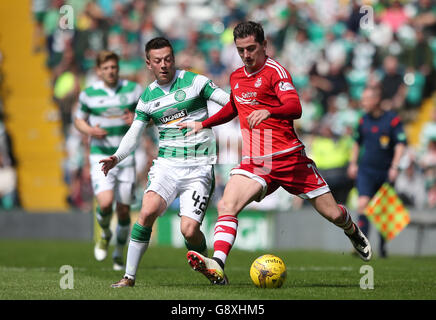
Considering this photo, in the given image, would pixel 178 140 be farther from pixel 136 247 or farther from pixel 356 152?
pixel 356 152

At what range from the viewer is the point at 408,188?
55.9ft

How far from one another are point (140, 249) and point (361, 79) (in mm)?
11662

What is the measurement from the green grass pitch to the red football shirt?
4.44 feet

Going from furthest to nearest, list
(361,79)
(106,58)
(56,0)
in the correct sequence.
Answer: (56,0) → (361,79) → (106,58)

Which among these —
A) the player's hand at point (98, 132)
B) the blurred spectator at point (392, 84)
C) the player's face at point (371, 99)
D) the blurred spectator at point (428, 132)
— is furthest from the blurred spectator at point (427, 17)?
the player's hand at point (98, 132)

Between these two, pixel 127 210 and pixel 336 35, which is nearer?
pixel 127 210

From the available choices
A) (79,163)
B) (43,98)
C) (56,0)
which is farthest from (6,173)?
(56,0)

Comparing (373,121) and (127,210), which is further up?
(373,121)

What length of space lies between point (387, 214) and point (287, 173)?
20.4 ft

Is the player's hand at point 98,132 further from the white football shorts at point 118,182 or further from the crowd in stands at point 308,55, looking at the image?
the crowd in stands at point 308,55

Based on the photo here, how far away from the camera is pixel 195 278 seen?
378 inches

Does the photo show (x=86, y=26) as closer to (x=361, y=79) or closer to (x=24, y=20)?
(x=24, y=20)

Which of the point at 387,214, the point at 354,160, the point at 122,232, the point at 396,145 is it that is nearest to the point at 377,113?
the point at 396,145

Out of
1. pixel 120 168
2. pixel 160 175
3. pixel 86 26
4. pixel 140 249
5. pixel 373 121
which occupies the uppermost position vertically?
pixel 86 26
